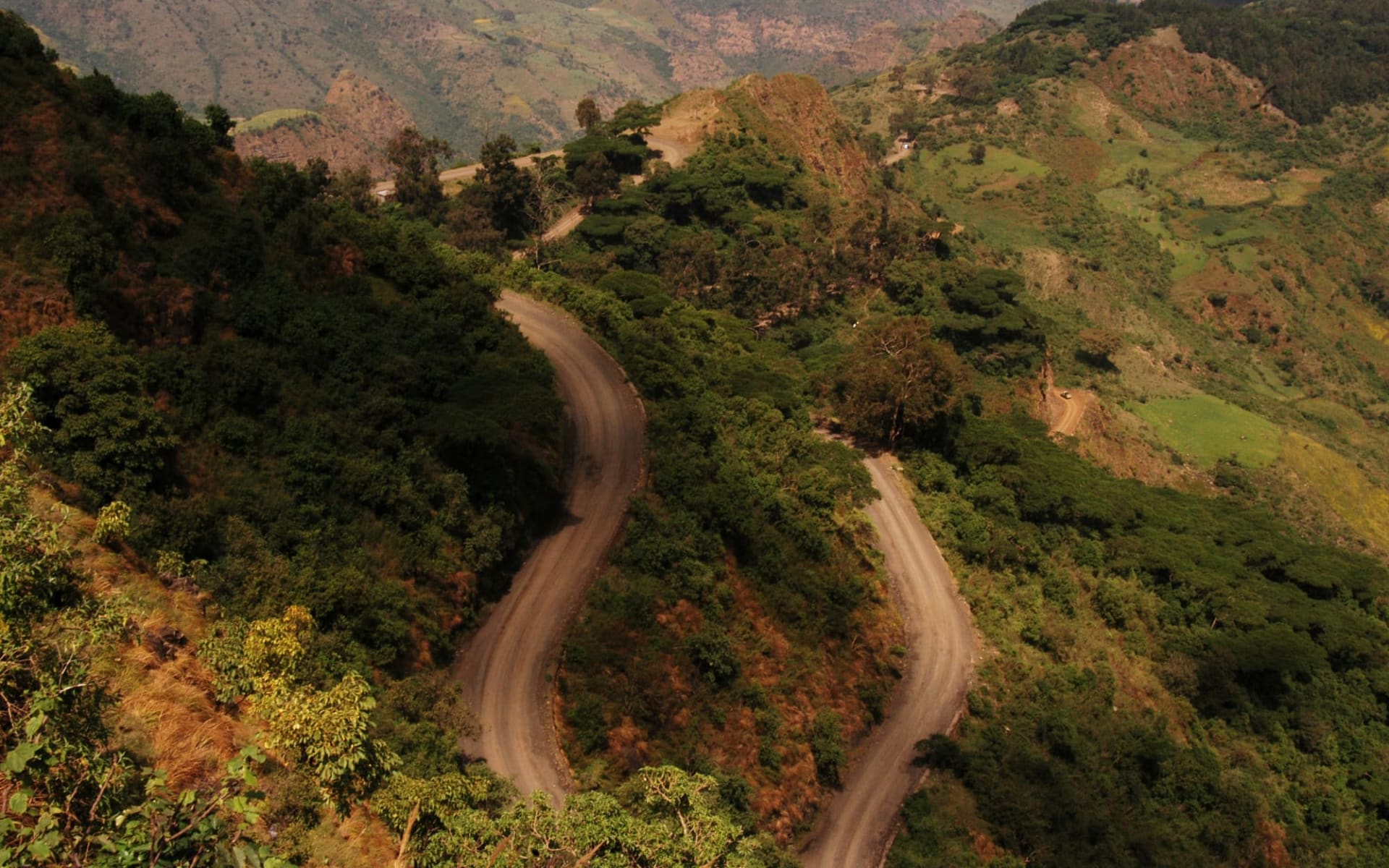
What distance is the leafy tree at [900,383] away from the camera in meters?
55.1

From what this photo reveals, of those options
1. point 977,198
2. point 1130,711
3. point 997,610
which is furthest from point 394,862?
point 977,198

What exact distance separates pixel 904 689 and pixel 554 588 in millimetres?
18775

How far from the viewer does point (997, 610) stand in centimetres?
4562

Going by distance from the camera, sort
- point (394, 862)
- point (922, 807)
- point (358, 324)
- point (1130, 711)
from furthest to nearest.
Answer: point (1130, 711)
point (358, 324)
point (922, 807)
point (394, 862)

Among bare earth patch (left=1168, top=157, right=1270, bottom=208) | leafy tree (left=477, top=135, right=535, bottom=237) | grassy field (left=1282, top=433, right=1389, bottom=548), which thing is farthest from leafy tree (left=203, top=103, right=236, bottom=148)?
bare earth patch (left=1168, top=157, right=1270, bottom=208)

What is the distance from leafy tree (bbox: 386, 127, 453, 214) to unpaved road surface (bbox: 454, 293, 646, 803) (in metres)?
39.0

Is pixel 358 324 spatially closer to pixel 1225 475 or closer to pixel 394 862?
pixel 394 862

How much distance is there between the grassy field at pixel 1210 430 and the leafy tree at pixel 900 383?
49715 mm

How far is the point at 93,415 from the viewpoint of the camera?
25.5 m

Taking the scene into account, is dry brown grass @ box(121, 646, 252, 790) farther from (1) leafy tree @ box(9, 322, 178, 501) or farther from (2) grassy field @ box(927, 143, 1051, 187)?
(2) grassy field @ box(927, 143, 1051, 187)

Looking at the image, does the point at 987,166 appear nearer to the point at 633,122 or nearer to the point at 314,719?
the point at 633,122

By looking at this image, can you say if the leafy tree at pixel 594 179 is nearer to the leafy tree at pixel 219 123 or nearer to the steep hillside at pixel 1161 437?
the steep hillside at pixel 1161 437

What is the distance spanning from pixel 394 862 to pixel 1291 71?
24535cm

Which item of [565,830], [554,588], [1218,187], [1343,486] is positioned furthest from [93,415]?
[1218,187]
